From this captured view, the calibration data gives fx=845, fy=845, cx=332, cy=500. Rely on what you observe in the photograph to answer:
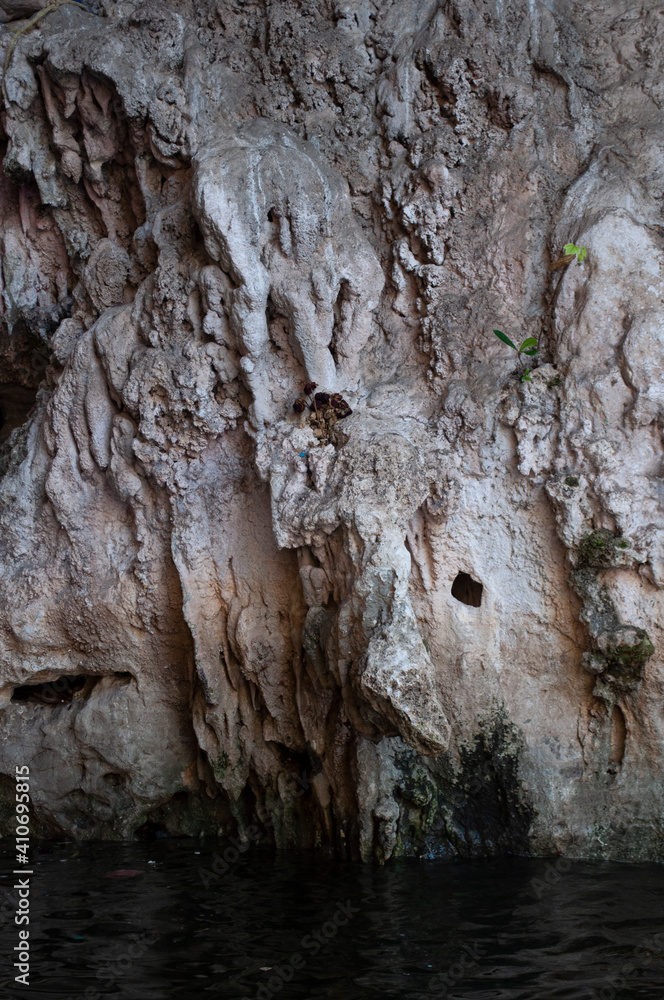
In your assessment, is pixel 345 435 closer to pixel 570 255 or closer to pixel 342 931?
pixel 570 255

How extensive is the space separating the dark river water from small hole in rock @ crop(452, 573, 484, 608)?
5.50ft

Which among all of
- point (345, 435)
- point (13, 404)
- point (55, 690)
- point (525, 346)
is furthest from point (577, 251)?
point (13, 404)

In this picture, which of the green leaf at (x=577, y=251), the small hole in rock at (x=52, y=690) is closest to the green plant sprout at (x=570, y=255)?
the green leaf at (x=577, y=251)

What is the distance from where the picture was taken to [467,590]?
5.91 meters

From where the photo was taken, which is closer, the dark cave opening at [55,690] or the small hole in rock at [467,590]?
the small hole in rock at [467,590]

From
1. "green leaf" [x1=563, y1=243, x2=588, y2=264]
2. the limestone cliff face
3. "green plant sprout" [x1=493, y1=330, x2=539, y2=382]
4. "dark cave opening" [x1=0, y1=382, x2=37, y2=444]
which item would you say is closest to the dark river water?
the limestone cliff face

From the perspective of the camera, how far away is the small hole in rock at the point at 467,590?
19.1ft

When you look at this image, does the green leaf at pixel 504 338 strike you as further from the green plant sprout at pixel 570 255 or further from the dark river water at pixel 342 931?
the dark river water at pixel 342 931

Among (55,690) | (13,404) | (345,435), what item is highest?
(13,404)

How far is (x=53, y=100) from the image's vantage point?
6.99 meters

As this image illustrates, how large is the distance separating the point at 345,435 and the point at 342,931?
2977mm

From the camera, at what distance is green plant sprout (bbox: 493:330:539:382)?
5.62 metres

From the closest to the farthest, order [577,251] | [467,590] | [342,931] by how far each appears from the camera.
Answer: [342,931] → [577,251] → [467,590]

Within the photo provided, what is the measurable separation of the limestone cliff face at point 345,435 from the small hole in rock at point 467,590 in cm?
3
